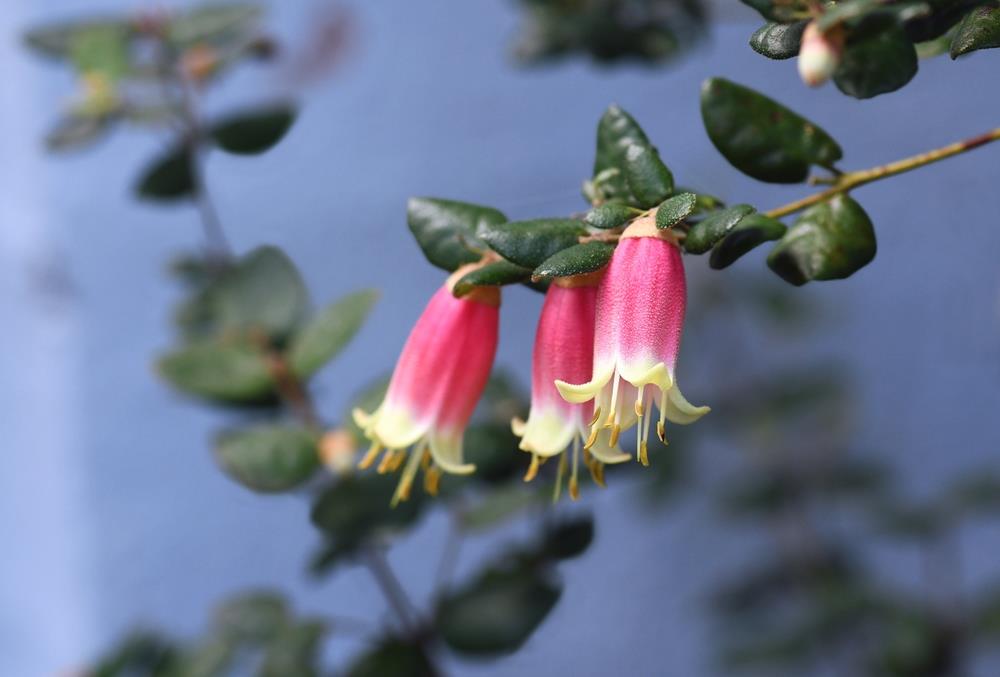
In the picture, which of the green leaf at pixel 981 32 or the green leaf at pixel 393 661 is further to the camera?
the green leaf at pixel 393 661

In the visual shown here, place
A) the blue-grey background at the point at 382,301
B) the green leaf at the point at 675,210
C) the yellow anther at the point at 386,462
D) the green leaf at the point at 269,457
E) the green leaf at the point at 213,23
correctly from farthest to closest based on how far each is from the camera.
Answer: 1. the blue-grey background at the point at 382,301
2. the green leaf at the point at 213,23
3. the green leaf at the point at 269,457
4. the yellow anther at the point at 386,462
5. the green leaf at the point at 675,210

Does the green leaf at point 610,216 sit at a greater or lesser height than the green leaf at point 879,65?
lesser

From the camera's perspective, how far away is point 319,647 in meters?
0.81

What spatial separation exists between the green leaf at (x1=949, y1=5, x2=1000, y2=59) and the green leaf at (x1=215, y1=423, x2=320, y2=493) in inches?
17.7

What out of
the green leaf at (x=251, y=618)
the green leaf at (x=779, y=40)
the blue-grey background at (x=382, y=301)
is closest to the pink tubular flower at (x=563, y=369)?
the green leaf at (x=779, y=40)

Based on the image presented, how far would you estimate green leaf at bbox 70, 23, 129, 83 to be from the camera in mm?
841

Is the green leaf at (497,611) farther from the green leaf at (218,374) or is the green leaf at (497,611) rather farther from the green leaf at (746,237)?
the green leaf at (746,237)

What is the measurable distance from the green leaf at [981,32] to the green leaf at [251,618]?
667 millimetres

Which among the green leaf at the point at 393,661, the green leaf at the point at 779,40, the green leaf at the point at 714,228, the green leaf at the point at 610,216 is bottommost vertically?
the green leaf at the point at 393,661

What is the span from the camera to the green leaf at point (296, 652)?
77 cm

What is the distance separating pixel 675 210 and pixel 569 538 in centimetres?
35

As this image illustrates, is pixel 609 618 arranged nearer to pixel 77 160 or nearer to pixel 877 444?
pixel 877 444

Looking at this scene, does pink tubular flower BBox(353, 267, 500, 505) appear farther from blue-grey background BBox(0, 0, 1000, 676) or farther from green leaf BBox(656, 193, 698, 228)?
blue-grey background BBox(0, 0, 1000, 676)

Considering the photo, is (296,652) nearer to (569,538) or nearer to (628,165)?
(569,538)
